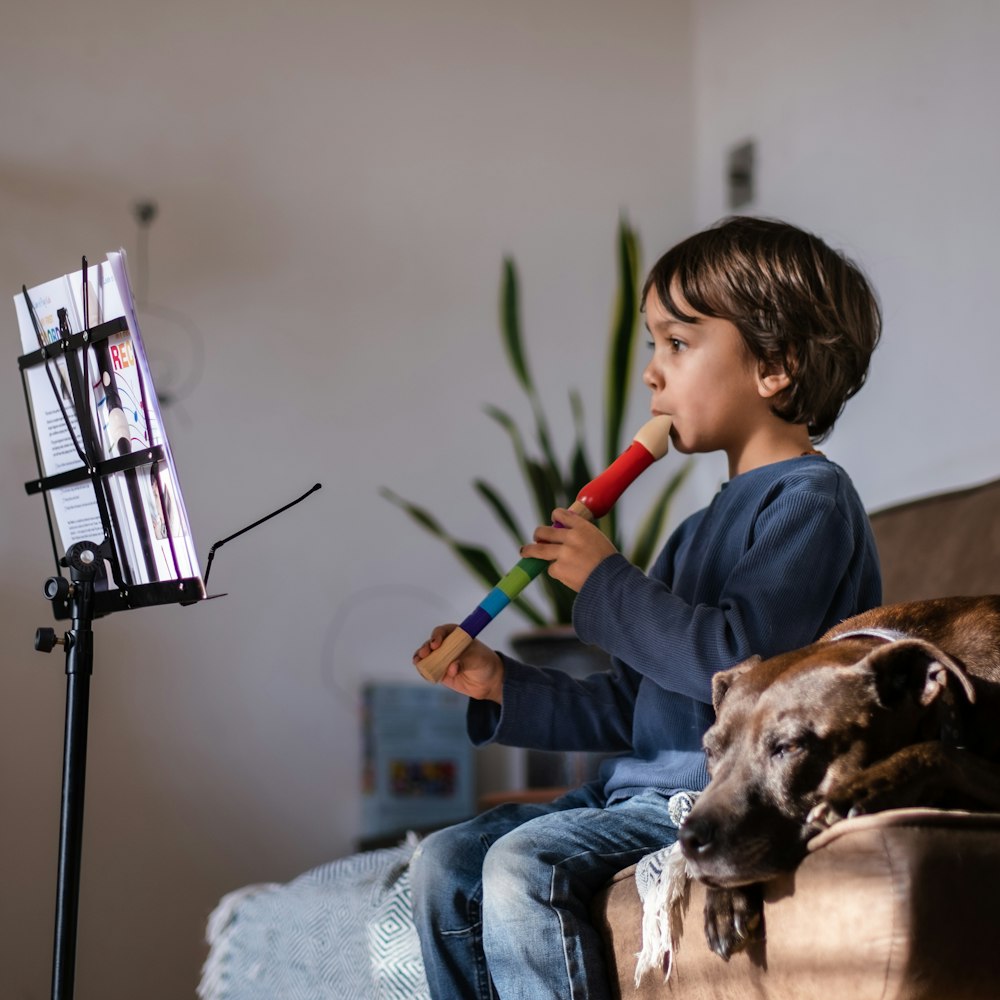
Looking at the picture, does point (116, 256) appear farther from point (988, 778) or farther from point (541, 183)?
point (541, 183)

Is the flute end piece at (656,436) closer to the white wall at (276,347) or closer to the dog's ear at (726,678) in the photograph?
the dog's ear at (726,678)

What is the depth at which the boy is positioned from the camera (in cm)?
117

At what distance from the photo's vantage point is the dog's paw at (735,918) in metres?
0.92

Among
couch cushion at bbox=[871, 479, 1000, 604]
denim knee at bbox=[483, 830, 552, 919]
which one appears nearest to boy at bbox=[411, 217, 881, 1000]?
denim knee at bbox=[483, 830, 552, 919]

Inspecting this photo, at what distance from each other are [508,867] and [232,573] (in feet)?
5.40

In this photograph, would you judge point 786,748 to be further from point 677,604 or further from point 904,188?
point 904,188

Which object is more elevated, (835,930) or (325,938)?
(835,930)

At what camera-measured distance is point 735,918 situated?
92cm

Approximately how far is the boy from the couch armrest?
11.8 inches

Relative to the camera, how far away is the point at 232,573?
2.68 metres

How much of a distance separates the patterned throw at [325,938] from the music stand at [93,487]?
324mm

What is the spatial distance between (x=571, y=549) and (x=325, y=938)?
23.5 inches

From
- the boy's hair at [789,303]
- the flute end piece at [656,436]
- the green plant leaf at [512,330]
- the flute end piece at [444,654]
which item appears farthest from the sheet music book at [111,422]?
the green plant leaf at [512,330]

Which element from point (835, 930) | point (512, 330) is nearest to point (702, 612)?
point (835, 930)
